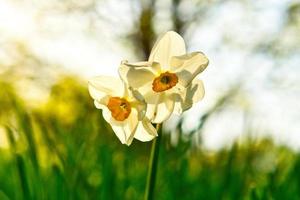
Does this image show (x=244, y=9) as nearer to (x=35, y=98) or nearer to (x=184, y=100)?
(x=35, y=98)

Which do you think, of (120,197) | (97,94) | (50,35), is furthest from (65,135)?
(50,35)

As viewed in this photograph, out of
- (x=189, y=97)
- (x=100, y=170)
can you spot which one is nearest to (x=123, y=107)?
(x=189, y=97)

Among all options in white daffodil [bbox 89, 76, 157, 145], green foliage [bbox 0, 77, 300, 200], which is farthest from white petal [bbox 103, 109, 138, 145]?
green foliage [bbox 0, 77, 300, 200]

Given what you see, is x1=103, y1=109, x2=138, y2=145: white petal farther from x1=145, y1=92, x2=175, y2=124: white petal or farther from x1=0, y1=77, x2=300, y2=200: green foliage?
x1=0, y1=77, x2=300, y2=200: green foliage

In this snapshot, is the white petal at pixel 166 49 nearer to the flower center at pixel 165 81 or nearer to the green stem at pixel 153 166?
the flower center at pixel 165 81

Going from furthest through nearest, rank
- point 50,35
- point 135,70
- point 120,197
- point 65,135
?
1. point 50,35
2. point 65,135
3. point 120,197
4. point 135,70

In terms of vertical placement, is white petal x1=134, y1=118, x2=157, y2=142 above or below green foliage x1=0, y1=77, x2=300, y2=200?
above
